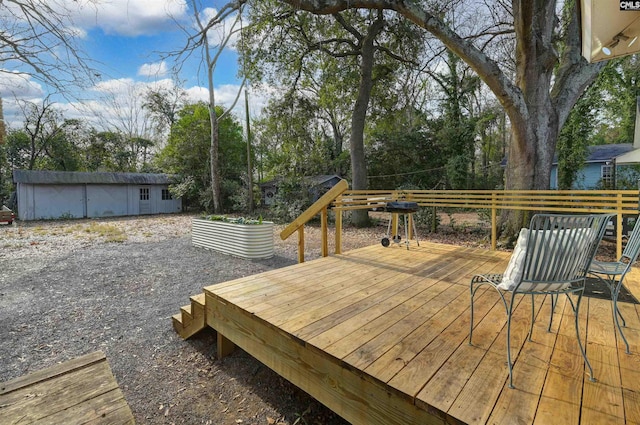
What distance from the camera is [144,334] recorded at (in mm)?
3287

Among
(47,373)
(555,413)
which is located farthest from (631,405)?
(47,373)

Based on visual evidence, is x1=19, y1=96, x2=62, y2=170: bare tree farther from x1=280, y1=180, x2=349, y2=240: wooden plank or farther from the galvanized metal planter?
x1=280, y1=180, x2=349, y2=240: wooden plank

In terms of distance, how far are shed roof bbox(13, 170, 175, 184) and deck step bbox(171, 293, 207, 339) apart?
15379 mm

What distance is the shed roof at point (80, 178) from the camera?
13867 millimetres

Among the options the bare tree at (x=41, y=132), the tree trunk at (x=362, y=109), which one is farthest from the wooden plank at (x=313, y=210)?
the bare tree at (x=41, y=132)

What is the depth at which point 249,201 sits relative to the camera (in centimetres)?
1459

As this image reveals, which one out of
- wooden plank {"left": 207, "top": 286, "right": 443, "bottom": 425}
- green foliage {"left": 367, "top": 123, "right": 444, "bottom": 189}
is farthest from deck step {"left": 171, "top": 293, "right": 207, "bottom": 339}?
green foliage {"left": 367, "top": 123, "right": 444, "bottom": 189}

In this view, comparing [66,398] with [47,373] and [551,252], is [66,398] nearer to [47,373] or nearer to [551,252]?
[47,373]

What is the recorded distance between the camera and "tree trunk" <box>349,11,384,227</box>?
971cm

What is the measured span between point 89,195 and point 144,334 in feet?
51.4

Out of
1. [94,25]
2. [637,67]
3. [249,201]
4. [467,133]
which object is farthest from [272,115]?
[637,67]

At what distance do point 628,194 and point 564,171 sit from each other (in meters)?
8.57

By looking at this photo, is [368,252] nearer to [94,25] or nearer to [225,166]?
[94,25]

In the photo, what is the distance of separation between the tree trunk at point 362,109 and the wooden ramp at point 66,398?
357 inches
